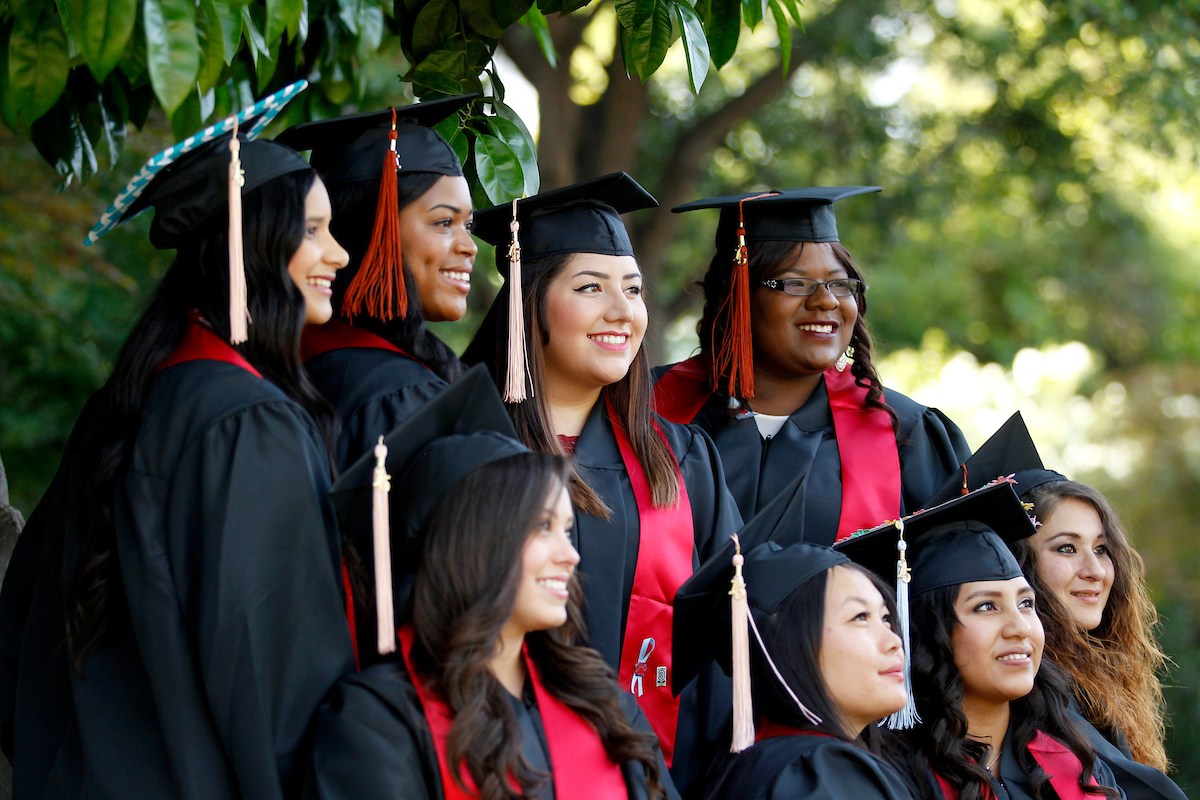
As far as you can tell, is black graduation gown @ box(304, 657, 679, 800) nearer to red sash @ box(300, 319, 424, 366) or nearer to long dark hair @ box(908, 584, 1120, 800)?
red sash @ box(300, 319, 424, 366)

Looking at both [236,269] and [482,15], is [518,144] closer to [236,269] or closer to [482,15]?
[482,15]

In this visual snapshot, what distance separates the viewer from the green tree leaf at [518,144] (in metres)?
3.33

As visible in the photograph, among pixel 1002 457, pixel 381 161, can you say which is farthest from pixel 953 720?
pixel 381 161

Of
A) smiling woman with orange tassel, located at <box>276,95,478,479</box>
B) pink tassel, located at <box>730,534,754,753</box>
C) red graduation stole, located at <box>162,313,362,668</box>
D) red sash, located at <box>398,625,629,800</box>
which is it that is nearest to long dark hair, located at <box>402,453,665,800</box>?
red sash, located at <box>398,625,629,800</box>

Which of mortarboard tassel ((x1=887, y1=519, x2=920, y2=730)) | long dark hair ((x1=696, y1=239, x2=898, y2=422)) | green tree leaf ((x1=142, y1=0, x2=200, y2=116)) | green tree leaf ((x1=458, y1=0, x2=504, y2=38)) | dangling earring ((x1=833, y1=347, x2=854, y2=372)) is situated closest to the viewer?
green tree leaf ((x1=142, y1=0, x2=200, y2=116))

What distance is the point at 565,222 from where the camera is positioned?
3.22 m

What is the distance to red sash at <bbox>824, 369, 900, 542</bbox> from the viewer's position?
3627 millimetres

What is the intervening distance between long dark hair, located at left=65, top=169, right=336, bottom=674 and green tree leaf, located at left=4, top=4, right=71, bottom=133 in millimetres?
474

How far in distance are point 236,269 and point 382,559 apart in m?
0.62

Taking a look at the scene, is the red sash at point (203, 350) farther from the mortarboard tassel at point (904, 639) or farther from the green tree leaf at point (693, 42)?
the mortarboard tassel at point (904, 639)

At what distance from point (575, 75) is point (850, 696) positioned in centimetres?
826

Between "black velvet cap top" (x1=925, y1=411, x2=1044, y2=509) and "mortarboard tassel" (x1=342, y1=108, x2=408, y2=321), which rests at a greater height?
"mortarboard tassel" (x1=342, y1=108, x2=408, y2=321)

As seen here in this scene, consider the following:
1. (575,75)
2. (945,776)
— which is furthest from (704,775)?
(575,75)

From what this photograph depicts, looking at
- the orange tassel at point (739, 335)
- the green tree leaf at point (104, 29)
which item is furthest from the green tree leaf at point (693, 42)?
the green tree leaf at point (104, 29)
